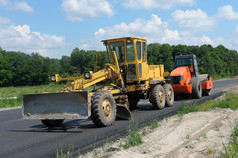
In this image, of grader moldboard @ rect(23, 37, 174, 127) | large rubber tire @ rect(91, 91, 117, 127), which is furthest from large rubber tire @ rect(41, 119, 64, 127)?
large rubber tire @ rect(91, 91, 117, 127)

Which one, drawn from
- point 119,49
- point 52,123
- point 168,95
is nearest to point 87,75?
point 52,123

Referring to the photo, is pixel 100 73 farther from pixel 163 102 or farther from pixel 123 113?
pixel 163 102

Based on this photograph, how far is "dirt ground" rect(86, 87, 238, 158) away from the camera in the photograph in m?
4.73

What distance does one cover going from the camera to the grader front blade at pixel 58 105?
24.3ft

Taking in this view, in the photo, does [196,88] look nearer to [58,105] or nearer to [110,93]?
[110,93]

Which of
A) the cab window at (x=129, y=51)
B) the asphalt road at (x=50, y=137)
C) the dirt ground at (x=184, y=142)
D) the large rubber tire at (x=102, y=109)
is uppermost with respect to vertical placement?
the cab window at (x=129, y=51)

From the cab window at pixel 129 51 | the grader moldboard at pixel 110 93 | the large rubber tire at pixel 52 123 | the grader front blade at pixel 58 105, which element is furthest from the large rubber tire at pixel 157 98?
the grader front blade at pixel 58 105

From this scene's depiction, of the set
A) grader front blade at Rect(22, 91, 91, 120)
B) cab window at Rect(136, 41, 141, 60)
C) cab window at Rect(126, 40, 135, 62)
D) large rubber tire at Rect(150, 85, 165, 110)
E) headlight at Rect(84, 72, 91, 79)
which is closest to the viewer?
grader front blade at Rect(22, 91, 91, 120)

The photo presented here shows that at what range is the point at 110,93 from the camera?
8.44 meters

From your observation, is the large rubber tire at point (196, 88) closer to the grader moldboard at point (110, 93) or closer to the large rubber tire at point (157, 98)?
the grader moldboard at point (110, 93)

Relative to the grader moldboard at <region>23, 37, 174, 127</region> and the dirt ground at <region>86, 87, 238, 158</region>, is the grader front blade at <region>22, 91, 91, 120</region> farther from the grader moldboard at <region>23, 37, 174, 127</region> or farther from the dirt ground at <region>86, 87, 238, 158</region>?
the dirt ground at <region>86, 87, 238, 158</region>

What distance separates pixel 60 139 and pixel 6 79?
76.0 meters

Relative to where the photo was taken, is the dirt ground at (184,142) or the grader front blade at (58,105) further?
the grader front blade at (58,105)

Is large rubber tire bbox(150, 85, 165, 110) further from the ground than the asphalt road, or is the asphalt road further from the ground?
large rubber tire bbox(150, 85, 165, 110)
